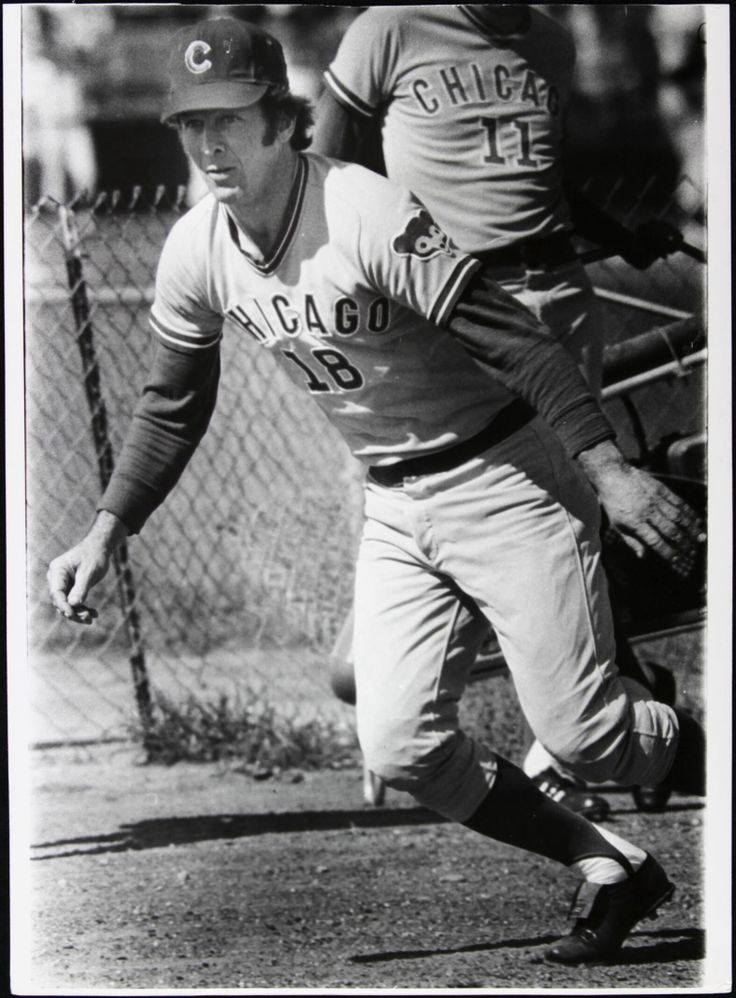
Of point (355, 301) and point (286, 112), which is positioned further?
point (286, 112)

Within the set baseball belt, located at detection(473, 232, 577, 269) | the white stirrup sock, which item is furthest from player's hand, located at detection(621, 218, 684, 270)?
the white stirrup sock

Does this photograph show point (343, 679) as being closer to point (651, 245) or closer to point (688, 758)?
point (688, 758)

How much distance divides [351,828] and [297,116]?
2031 mm

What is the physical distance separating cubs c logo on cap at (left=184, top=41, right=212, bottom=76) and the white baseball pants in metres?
0.93

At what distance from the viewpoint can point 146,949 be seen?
3.49 m

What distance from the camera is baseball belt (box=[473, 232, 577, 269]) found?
3.81m

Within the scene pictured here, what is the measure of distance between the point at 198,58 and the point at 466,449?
0.96 m

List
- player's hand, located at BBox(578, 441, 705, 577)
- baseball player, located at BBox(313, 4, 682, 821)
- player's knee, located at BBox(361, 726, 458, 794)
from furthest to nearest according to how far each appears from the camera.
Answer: baseball player, located at BBox(313, 4, 682, 821)
player's knee, located at BBox(361, 726, 458, 794)
player's hand, located at BBox(578, 441, 705, 577)

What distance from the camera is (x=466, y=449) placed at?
10.5 ft

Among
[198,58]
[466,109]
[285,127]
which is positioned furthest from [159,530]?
[198,58]

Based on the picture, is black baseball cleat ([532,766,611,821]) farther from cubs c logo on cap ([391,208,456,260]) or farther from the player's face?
the player's face

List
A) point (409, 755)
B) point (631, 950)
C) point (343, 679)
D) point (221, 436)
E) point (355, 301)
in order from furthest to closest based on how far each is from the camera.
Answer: point (221, 436)
point (343, 679)
point (631, 950)
point (409, 755)
point (355, 301)

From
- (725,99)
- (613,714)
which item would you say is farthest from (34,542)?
(725,99)

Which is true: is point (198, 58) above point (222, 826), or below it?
above
